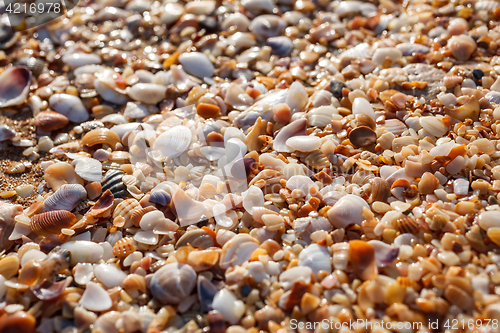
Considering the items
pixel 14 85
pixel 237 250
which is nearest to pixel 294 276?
pixel 237 250

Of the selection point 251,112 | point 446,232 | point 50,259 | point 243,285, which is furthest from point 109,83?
point 446,232

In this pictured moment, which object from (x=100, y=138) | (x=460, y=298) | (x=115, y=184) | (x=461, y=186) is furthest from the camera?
(x=100, y=138)

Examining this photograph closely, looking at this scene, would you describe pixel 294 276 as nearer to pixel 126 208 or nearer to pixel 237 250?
pixel 237 250

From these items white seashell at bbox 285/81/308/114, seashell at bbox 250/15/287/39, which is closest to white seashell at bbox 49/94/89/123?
white seashell at bbox 285/81/308/114

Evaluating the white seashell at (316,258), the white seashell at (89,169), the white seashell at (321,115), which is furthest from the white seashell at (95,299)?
the white seashell at (321,115)

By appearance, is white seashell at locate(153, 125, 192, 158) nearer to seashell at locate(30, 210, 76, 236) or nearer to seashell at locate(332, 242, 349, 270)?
seashell at locate(30, 210, 76, 236)

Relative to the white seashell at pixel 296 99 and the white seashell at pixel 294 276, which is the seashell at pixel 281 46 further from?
the white seashell at pixel 294 276
